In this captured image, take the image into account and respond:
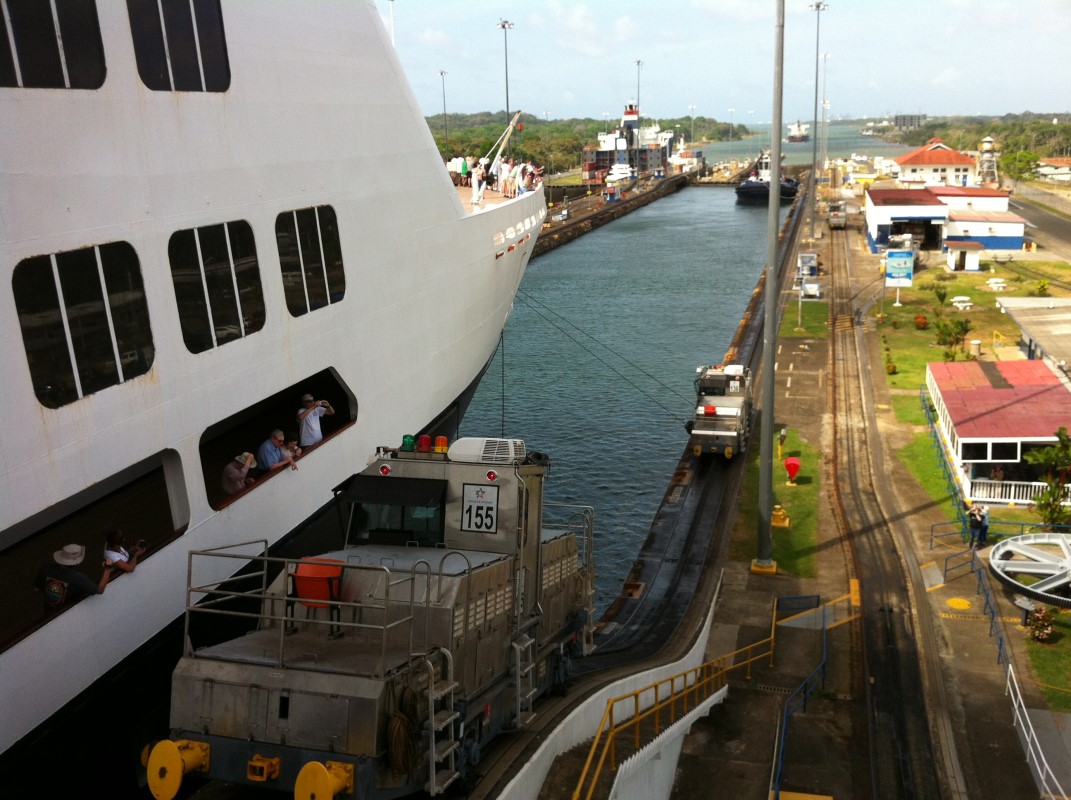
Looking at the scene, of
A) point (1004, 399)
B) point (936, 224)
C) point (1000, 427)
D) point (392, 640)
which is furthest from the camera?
point (936, 224)

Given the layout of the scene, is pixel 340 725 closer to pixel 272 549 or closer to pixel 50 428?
pixel 50 428

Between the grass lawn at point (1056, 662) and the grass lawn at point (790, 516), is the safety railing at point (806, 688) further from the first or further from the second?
the grass lawn at point (1056, 662)

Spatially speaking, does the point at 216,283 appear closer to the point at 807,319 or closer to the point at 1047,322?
the point at 1047,322

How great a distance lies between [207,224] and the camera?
41.9 ft

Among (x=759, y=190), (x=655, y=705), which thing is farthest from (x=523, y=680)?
(x=759, y=190)

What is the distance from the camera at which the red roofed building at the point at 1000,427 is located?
2728cm

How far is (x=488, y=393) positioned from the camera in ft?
155

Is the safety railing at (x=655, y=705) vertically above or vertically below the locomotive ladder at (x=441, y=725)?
below

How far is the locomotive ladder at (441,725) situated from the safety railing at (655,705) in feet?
6.98

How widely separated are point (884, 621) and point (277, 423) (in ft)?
41.6

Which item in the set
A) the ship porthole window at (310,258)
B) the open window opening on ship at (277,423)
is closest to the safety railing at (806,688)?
the open window opening on ship at (277,423)

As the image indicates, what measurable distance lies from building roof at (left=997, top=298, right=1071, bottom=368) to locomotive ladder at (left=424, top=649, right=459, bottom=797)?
97.2ft

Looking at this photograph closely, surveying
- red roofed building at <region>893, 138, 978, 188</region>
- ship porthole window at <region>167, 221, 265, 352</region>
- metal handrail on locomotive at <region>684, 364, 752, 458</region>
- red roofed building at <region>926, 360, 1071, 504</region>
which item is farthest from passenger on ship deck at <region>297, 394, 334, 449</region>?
red roofed building at <region>893, 138, 978, 188</region>

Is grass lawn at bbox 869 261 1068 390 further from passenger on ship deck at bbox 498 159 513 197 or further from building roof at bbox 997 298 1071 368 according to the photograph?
passenger on ship deck at bbox 498 159 513 197
